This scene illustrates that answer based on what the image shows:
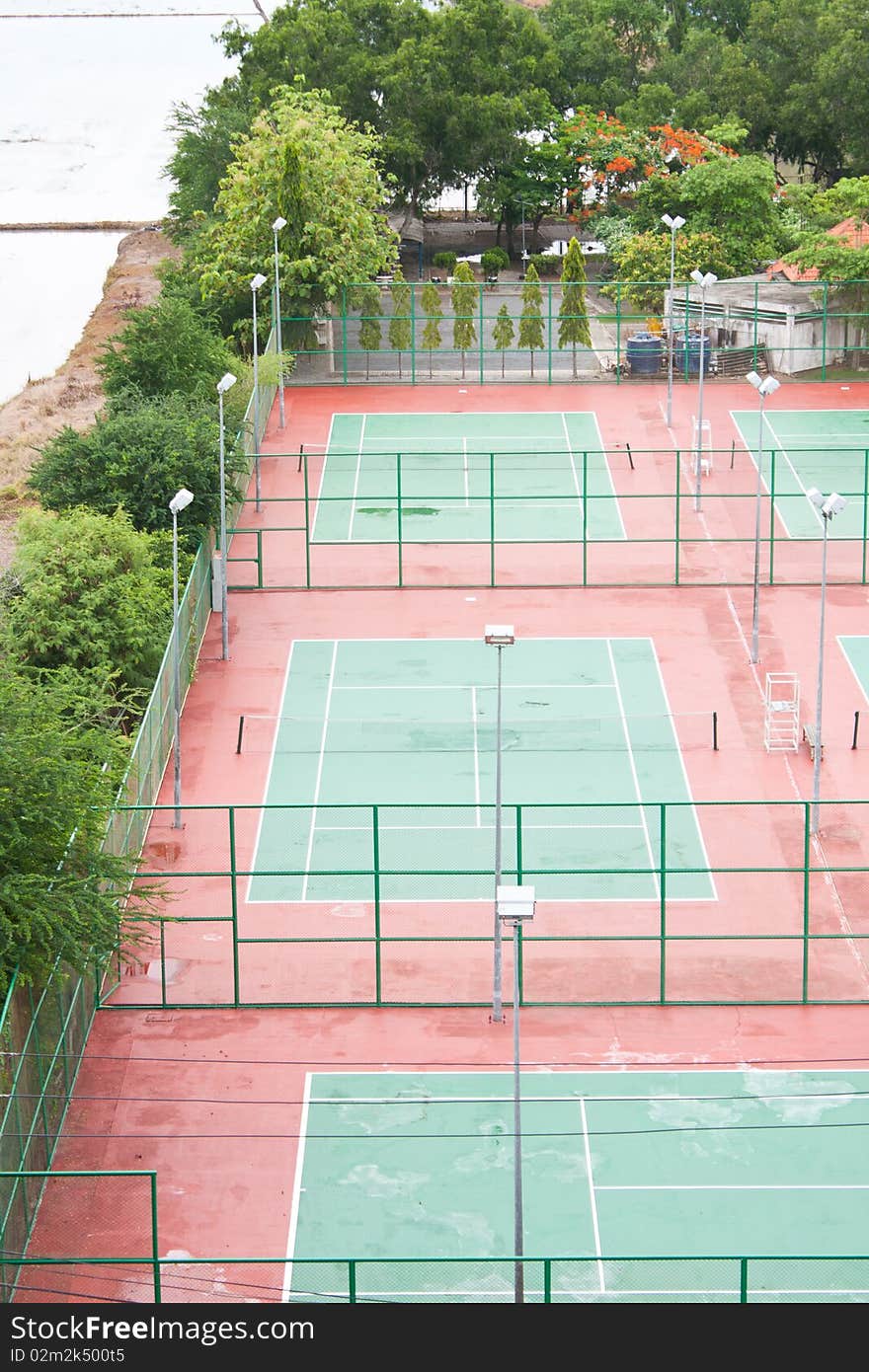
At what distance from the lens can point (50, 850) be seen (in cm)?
3048

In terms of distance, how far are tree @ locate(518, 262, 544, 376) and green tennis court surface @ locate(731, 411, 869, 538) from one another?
291 inches

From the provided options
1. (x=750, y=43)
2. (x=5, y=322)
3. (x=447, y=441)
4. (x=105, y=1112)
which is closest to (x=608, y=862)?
(x=105, y=1112)

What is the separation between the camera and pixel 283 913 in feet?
117

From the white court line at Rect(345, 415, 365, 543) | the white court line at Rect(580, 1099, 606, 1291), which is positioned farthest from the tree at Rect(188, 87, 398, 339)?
the white court line at Rect(580, 1099, 606, 1291)

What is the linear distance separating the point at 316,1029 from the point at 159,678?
1009 cm

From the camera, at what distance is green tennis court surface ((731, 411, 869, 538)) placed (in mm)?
53438

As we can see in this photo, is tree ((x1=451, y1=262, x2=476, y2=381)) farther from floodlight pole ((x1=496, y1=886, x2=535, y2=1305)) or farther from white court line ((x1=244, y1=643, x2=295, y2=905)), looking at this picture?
floodlight pole ((x1=496, y1=886, x2=535, y2=1305))

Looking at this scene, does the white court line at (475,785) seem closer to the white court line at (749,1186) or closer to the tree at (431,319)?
the white court line at (749,1186)

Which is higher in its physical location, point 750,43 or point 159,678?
point 750,43

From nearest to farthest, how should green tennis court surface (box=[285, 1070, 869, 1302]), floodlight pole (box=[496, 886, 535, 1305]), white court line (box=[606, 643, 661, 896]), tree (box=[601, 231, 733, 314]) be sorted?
floodlight pole (box=[496, 886, 535, 1305]), green tennis court surface (box=[285, 1070, 869, 1302]), white court line (box=[606, 643, 661, 896]), tree (box=[601, 231, 733, 314])

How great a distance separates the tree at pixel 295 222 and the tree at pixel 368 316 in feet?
1.76

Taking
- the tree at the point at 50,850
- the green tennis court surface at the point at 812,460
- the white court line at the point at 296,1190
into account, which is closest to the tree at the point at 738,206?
the green tennis court surface at the point at 812,460

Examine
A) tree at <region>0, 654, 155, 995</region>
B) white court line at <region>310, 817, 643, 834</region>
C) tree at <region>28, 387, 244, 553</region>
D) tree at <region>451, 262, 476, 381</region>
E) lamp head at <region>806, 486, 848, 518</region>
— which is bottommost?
white court line at <region>310, 817, 643, 834</region>
